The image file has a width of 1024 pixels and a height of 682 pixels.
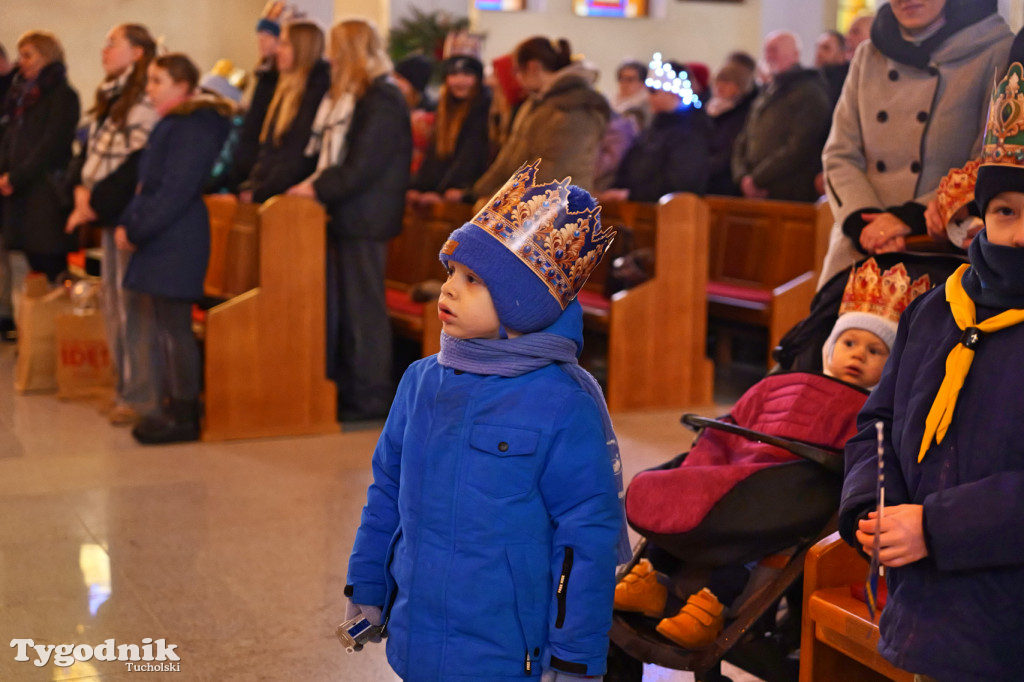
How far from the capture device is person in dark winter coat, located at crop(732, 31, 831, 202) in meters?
7.21

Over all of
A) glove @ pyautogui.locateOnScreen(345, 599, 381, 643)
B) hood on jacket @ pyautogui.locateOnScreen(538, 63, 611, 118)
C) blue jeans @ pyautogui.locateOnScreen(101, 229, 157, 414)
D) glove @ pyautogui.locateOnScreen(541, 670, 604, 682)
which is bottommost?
blue jeans @ pyautogui.locateOnScreen(101, 229, 157, 414)

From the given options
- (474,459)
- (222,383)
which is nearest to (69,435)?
(222,383)

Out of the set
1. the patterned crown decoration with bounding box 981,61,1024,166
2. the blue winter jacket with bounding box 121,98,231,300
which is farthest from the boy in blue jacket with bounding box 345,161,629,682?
the blue winter jacket with bounding box 121,98,231,300

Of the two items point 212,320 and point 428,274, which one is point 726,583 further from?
point 428,274

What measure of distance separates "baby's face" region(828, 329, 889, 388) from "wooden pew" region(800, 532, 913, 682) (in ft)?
1.52

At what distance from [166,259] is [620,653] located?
134 inches

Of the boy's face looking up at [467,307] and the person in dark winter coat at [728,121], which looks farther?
the person in dark winter coat at [728,121]

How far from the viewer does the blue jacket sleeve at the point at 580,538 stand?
1896mm

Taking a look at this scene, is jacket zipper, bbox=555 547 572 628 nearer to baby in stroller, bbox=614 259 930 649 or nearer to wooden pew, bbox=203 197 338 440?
baby in stroller, bbox=614 259 930 649

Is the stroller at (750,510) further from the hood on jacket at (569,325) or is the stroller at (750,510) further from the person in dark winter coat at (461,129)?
the person in dark winter coat at (461,129)

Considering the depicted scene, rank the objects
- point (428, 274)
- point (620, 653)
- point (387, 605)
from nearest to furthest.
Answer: point (387, 605)
point (620, 653)
point (428, 274)

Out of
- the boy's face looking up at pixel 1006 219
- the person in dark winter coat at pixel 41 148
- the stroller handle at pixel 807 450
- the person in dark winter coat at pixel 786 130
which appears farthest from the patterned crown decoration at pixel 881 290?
the person in dark winter coat at pixel 41 148

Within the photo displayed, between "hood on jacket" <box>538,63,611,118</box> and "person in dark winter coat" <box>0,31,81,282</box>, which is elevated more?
"hood on jacket" <box>538,63,611,118</box>

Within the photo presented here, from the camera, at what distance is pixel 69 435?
557 cm
